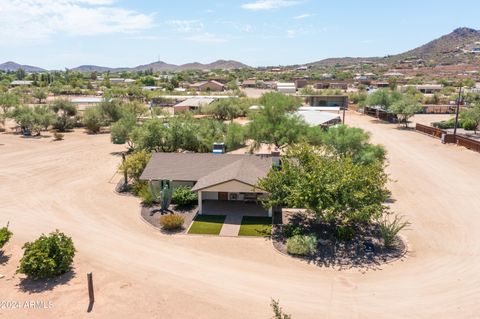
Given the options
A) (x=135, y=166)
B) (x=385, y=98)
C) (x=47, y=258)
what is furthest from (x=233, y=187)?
(x=385, y=98)

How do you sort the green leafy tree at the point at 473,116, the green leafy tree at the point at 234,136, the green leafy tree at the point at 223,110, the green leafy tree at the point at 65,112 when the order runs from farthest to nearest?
the green leafy tree at the point at 223,110
the green leafy tree at the point at 65,112
the green leafy tree at the point at 473,116
the green leafy tree at the point at 234,136

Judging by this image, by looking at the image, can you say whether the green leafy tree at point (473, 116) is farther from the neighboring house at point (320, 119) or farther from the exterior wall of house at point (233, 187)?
the exterior wall of house at point (233, 187)

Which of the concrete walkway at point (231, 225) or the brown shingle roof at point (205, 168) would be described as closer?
the concrete walkway at point (231, 225)

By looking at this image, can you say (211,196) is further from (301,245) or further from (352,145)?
(352,145)

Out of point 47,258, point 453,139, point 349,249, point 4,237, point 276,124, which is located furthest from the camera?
point 453,139

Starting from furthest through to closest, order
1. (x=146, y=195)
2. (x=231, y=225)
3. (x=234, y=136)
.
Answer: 1. (x=234, y=136)
2. (x=146, y=195)
3. (x=231, y=225)

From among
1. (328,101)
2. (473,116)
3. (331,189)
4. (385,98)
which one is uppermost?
(385,98)

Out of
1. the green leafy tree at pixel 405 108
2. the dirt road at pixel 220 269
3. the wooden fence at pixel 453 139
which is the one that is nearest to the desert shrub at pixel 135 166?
the dirt road at pixel 220 269

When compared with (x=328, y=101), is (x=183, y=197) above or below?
below
